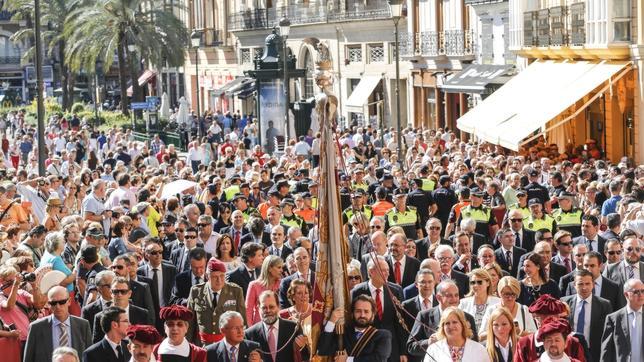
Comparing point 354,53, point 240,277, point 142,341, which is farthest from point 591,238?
point 354,53

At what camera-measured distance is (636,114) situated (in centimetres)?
3122

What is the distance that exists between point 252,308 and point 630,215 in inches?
231

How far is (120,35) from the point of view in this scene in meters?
56.9

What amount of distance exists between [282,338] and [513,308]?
6.43ft

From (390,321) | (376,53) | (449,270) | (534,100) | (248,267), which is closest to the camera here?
(390,321)

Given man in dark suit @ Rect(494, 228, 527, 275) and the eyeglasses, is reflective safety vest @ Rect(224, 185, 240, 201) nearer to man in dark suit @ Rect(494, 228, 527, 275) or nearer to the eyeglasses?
man in dark suit @ Rect(494, 228, 527, 275)

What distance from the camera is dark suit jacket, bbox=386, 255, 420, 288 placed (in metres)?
14.6

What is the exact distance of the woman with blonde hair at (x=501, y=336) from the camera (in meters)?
10.7

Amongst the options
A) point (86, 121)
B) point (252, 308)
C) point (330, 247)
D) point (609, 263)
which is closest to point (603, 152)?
point (609, 263)

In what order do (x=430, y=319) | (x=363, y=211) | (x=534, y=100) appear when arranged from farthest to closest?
(x=534, y=100), (x=363, y=211), (x=430, y=319)

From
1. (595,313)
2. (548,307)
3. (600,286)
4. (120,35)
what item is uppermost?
(120,35)

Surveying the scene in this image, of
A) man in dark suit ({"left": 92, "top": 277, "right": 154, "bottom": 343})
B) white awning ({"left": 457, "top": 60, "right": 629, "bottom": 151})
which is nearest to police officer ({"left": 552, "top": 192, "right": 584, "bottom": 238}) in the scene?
man in dark suit ({"left": 92, "top": 277, "right": 154, "bottom": 343})

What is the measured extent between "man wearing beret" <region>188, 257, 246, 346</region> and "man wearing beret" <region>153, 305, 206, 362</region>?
212 cm

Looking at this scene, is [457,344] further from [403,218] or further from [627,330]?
[403,218]
